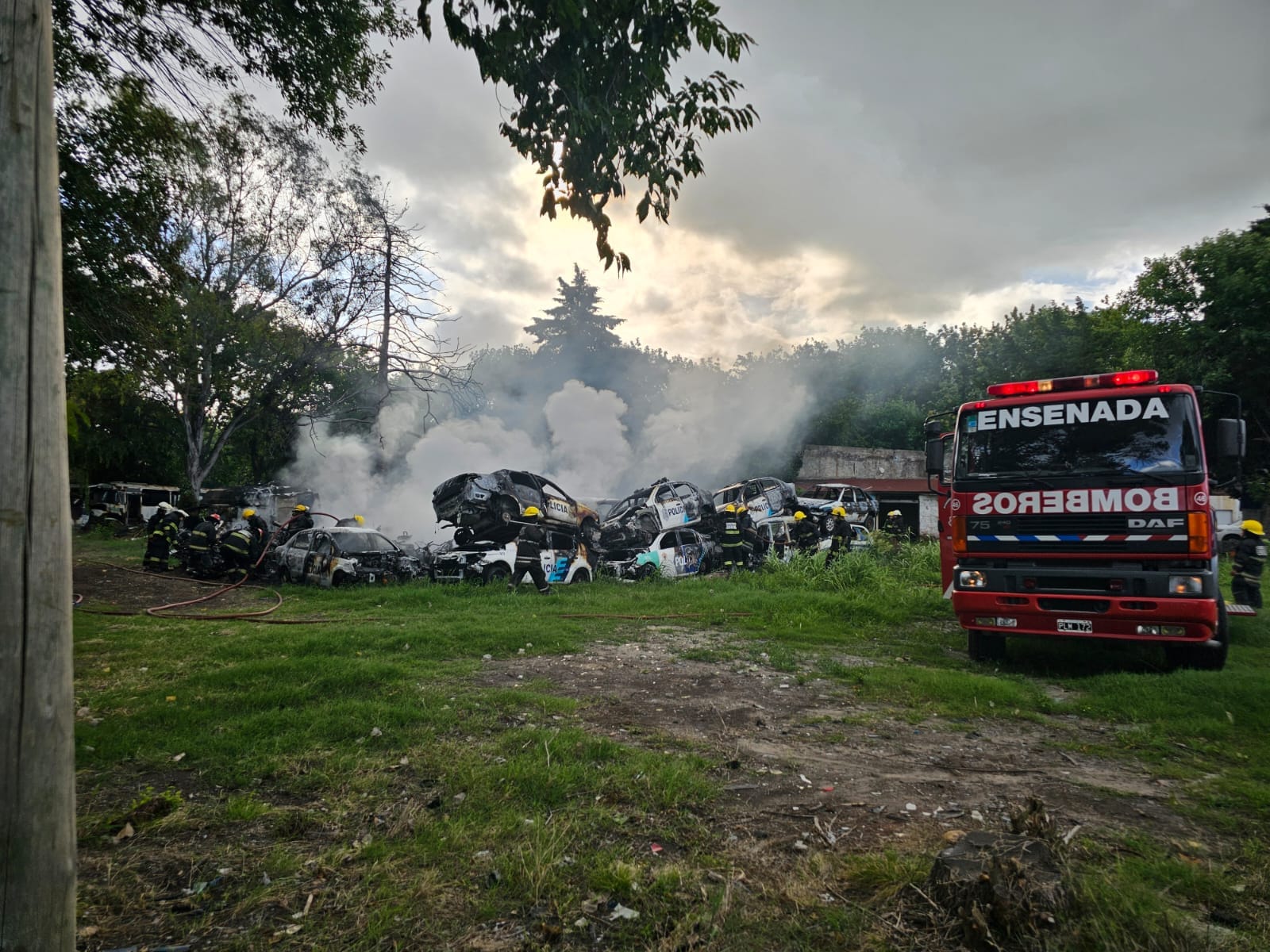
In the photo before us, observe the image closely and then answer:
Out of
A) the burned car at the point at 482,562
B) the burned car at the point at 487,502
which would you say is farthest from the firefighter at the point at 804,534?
the burned car at the point at 487,502

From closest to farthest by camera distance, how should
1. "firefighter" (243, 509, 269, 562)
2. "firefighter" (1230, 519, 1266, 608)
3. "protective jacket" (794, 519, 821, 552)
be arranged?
"firefighter" (1230, 519, 1266, 608) < "firefighter" (243, 509, 269, 562) < "protective jacket" (794, 519, 821, 552)

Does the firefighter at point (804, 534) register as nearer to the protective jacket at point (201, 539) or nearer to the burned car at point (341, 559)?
the burned car at point (341, 559)

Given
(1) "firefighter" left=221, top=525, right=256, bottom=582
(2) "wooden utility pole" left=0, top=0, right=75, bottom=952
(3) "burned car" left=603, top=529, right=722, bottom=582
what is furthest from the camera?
(3) "burned car" left=603, top=529, right=722, bottom=582

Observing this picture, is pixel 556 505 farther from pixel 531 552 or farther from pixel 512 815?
pixel 512 815

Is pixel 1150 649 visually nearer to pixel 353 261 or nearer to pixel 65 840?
pixel 65 840

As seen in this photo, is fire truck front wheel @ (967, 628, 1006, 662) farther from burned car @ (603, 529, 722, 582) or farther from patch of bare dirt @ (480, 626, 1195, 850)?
burned car @ (603, 529, 722, 582)

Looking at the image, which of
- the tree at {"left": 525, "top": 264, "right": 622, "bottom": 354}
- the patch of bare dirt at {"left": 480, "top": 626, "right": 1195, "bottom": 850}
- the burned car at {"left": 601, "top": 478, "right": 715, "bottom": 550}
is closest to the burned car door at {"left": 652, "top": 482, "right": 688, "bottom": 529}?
the burned car at {"left": 601, "top": 478, "right": 715, "bottom": 550}

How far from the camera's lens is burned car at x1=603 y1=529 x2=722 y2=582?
14.2 metres

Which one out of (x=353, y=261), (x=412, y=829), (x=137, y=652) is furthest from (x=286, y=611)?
(x=353, y=261)

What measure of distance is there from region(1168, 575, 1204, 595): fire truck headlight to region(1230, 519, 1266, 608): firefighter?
4235mm

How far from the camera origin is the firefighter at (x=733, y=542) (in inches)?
562

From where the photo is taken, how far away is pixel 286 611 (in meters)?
10.2

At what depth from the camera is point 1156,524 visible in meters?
5.85

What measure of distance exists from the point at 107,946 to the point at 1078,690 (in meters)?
6.64
